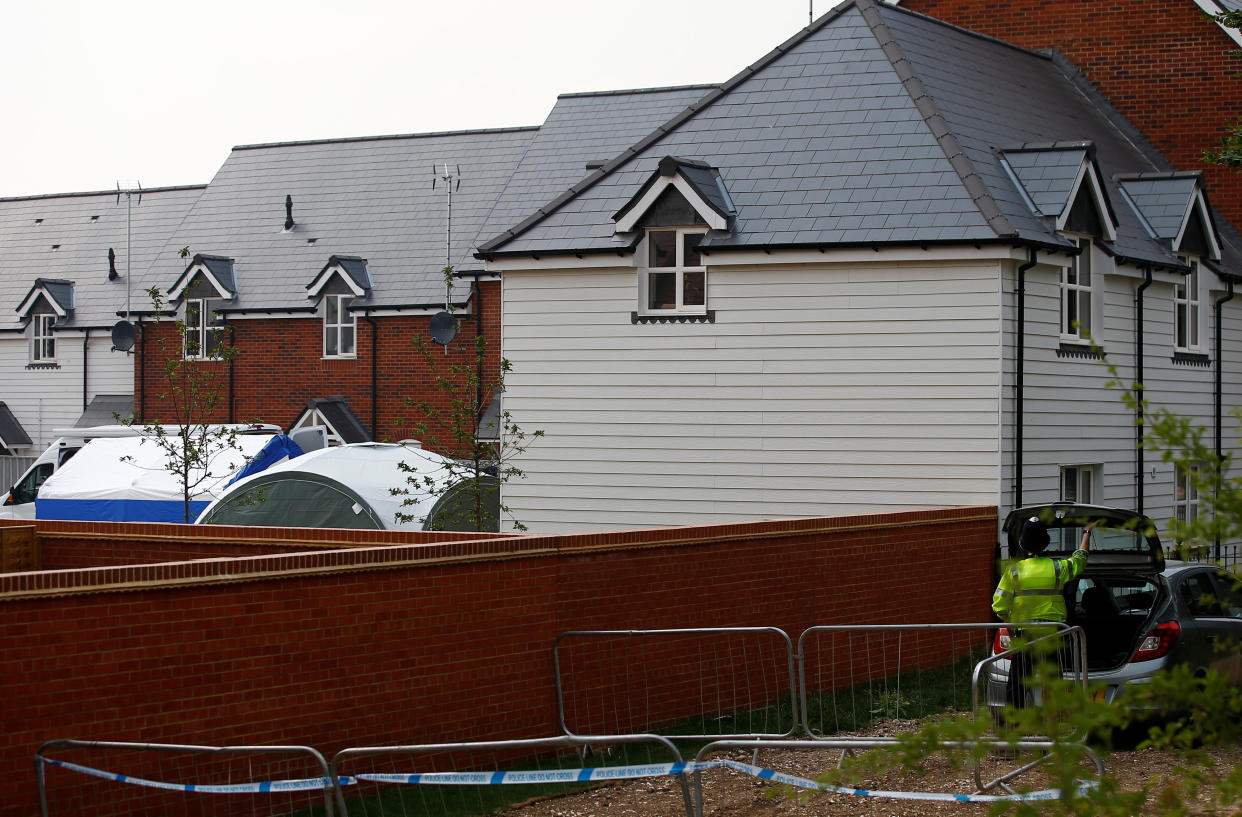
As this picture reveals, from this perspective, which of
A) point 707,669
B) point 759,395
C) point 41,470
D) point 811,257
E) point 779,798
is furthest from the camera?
point 41,470

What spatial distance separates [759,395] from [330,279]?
1952 cm

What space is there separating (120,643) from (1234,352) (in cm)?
2100

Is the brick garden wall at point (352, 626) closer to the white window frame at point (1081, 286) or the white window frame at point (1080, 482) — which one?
the white window frame at point (1080, 482)

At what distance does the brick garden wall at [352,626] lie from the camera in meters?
8.70

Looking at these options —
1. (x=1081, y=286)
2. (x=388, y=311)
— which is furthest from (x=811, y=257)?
(x=388, y=311)

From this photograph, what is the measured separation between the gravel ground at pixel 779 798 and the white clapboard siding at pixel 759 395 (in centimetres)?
830

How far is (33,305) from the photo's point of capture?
141 feet

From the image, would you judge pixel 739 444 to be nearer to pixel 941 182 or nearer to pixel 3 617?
pixel 941 182

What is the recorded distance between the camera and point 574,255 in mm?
20391

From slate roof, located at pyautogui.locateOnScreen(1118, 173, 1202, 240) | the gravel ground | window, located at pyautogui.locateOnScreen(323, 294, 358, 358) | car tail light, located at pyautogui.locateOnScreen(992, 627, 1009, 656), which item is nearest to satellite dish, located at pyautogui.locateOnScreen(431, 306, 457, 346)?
window, located at pyautogui.locateOnScreen(323, 294, 358, 358)

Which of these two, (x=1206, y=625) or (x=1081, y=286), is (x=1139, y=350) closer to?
(x=1081, y=286)

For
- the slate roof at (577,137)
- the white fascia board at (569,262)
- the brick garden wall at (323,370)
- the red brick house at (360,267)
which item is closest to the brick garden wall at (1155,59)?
the slate roof at (577,137)

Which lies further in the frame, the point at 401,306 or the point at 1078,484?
the point at 401,306

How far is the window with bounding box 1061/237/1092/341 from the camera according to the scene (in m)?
20.1
